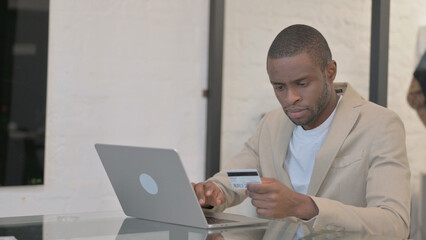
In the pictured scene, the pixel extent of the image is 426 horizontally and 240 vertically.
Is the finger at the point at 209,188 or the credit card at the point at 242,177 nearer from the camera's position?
the credit card at the point at 242,177

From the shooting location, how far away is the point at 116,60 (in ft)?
9.48

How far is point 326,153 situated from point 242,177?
0.46 meters

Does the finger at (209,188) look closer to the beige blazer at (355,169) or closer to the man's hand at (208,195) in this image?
the man's hand at (208,195)

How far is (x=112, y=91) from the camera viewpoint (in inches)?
114

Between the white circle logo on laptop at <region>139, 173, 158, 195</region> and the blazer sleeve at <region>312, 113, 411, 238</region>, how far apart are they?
404mm

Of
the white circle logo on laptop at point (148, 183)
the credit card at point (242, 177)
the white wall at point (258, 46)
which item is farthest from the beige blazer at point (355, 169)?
the white wall at point (258, 46)

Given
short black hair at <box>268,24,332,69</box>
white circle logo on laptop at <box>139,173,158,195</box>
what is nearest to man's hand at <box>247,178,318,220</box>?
white circle logo on laptop at <box>139,173,158,195</box>

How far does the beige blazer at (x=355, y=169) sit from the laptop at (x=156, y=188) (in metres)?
0.25

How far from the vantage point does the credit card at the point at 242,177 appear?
149cm

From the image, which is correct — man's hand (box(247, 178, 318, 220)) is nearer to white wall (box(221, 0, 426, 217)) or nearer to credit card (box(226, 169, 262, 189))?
credit card (box(226, 169, 262, 189))

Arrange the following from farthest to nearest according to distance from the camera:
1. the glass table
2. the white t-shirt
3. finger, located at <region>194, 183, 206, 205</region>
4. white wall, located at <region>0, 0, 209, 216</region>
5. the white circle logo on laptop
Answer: white wall, located at <region>0, 0, 209, 216</region>, the white t-shirt, finger, located at <region>194, 183, 206, 205</region>, the white circle logo on laptop, the glass table

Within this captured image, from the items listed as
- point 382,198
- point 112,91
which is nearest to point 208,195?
point 382,198

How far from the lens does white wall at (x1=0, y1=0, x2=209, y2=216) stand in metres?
2.77

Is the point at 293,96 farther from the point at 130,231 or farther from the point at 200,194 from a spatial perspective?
the point at 130,231
